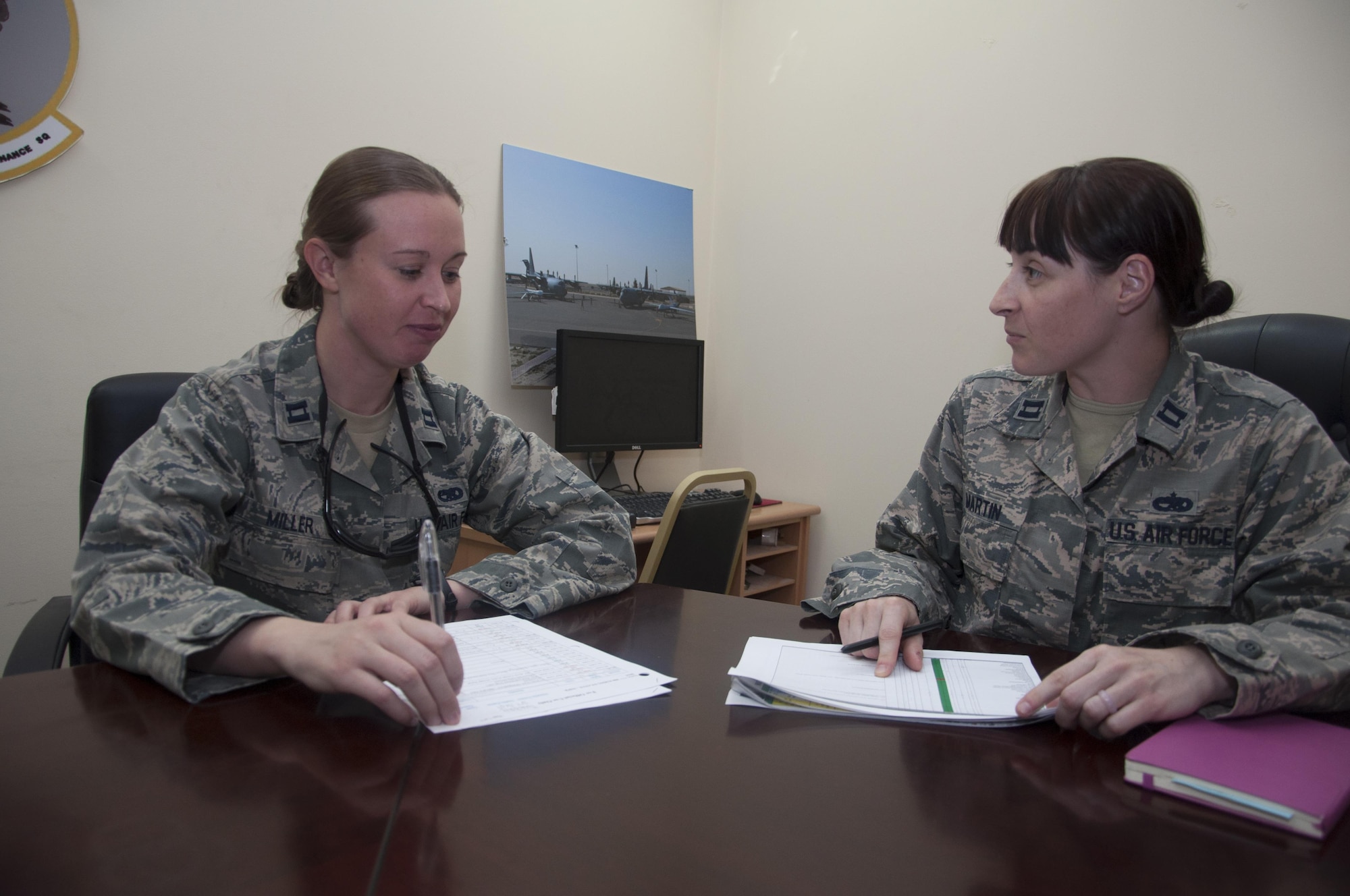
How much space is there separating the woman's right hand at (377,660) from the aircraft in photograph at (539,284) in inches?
79.3

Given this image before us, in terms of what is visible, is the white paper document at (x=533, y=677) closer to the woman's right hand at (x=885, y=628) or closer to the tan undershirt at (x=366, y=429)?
the woman's right hand at (x=885, y=628)

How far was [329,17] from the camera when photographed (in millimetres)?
2166

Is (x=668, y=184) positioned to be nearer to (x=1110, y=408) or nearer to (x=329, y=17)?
(x=329, y=17)

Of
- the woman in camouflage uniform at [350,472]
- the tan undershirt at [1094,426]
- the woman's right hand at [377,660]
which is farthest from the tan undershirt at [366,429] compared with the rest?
the tan undershirt at [1094,426]

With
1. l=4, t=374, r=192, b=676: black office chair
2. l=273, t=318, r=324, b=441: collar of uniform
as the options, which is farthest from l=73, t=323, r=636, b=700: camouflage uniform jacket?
l=4, t=374, r=192, b=676: black office chair

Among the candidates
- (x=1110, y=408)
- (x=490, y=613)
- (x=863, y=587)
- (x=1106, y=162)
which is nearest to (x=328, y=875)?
(x=490, y=613)

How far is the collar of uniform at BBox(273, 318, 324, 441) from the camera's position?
3.84 feet

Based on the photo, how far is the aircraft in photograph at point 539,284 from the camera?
8.82ft

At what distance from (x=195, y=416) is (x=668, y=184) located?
91.4 inches

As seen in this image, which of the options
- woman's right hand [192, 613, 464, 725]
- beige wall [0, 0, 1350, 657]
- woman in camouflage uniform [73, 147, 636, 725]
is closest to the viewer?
woman's right hand [192, 613, 464, 725]

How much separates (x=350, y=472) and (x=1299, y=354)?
5.03 feet

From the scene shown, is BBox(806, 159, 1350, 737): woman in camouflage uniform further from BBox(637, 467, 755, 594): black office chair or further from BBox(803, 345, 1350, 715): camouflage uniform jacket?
BBox(637, 467, 755, 594): black office chair

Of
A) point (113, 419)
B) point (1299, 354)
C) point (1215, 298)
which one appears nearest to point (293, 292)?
point (113, 419)

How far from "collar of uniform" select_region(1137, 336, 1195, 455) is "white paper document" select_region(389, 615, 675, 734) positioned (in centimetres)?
78
